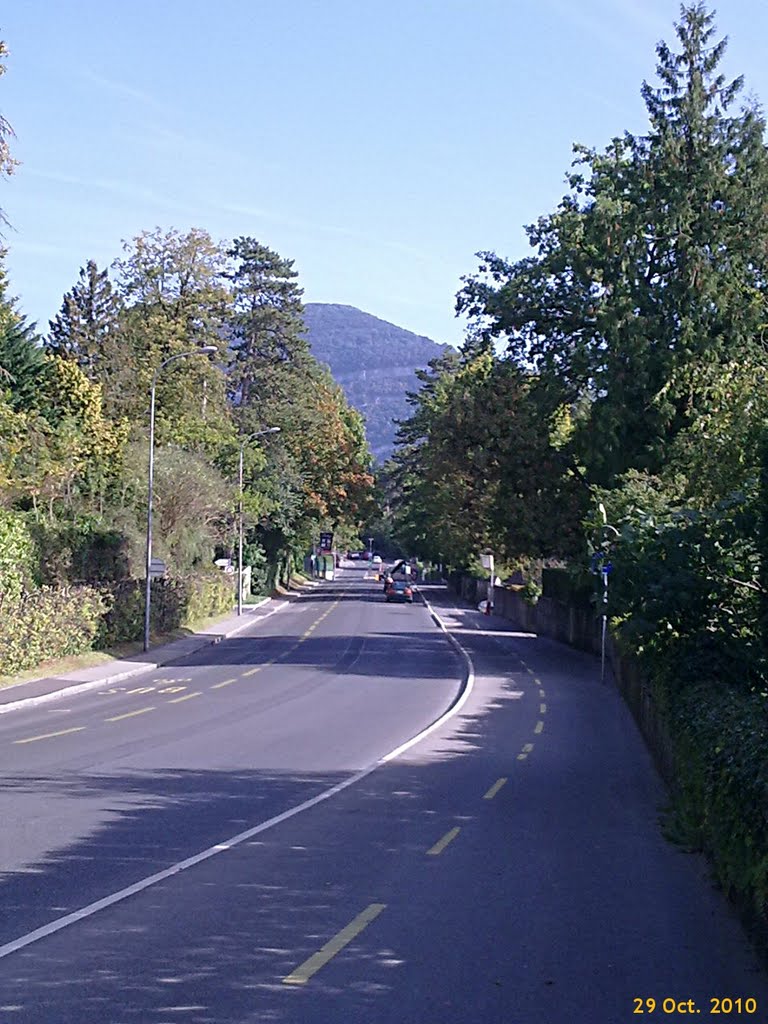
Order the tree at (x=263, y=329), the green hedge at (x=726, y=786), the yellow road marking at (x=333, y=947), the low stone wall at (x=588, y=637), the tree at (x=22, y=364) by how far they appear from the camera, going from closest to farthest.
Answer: the yellow road marking at (x=333, y=947) < the green hedge at (x=726, y=786) < the low stone wall at (x=588, y=637) < the tree at (x=22, y=364) < the tree at (x=263, y=329)

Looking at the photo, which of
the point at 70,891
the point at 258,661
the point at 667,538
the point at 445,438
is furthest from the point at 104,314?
the point at 70,891

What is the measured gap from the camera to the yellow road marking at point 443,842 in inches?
480

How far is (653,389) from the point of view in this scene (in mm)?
41656

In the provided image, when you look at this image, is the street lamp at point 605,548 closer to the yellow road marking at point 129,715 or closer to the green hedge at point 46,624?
the yellow road marking at point 129,715

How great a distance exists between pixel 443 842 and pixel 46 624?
86.5 feet

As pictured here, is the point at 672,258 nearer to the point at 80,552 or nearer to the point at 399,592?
the point at 80,552

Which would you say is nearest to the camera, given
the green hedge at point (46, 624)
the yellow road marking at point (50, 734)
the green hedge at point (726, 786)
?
the green hedge at point (726, 786)

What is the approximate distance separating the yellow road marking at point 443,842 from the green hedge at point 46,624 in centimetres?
2229

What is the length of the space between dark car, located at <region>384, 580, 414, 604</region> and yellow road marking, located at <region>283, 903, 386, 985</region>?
79737 millimetres

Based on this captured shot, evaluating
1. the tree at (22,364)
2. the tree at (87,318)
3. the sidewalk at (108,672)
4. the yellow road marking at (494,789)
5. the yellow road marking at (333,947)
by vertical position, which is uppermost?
the tree at (87,318)

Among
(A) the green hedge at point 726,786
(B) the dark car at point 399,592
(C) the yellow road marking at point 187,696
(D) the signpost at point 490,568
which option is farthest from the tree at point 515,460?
(B) the dark car at point 399,592

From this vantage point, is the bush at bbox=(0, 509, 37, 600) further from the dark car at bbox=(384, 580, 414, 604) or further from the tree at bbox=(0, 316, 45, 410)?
the dark car at bbox=(384, 580, 414, 604)

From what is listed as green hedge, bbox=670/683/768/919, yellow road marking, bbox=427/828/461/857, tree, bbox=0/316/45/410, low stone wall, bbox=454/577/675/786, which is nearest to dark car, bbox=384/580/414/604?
low stone wall, bbox=454/577/675/786

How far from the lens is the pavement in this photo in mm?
30500
